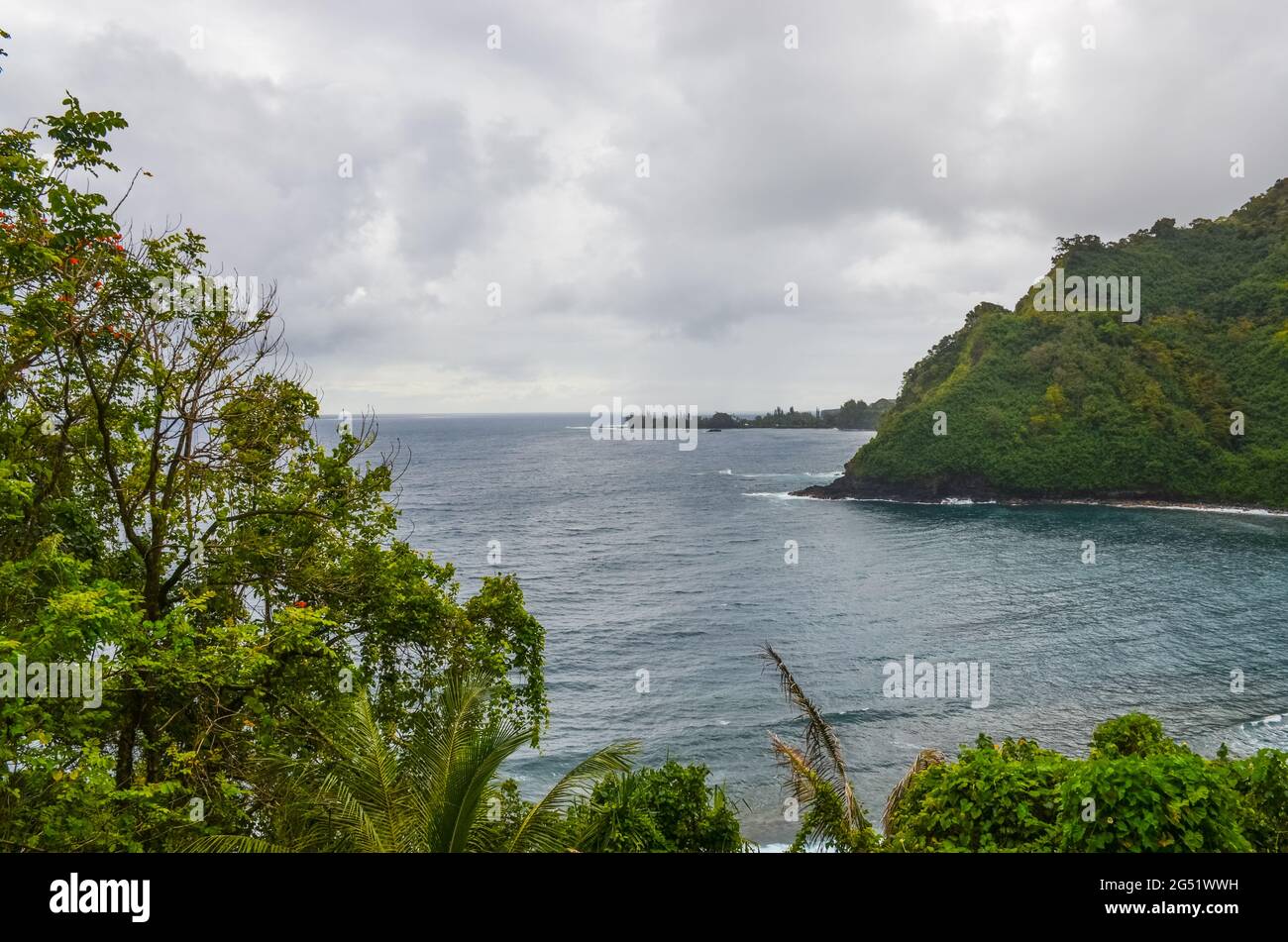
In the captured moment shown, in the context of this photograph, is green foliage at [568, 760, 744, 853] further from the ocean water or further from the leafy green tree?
the ocean water

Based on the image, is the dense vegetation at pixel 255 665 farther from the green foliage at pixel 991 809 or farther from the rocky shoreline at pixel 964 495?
the rocky shoreline at pixel 964 495

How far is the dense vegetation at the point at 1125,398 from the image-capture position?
7150cm

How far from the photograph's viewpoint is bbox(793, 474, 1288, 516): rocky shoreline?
7050 centimetres

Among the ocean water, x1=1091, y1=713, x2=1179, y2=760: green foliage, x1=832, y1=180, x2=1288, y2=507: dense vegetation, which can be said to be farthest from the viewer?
x1=832, y1=180, x2=1288, y2=507: dense vegetation

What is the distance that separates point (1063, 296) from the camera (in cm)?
9594

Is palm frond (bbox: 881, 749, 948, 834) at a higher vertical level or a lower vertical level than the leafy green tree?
lower

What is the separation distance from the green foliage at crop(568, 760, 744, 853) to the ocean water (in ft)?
30.6

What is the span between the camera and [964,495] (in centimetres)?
7712

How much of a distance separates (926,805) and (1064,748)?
21.2 metres

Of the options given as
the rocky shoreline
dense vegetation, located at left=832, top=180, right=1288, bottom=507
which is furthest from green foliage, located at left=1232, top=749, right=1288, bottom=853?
dense vegetation, located at left=832, top=180, right=1288, bottom=507

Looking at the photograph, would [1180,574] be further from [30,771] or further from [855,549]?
[30,771]

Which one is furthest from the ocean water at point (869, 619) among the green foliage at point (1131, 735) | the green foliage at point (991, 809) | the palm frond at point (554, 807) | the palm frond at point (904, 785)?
the green foliage at point (991, 809)
